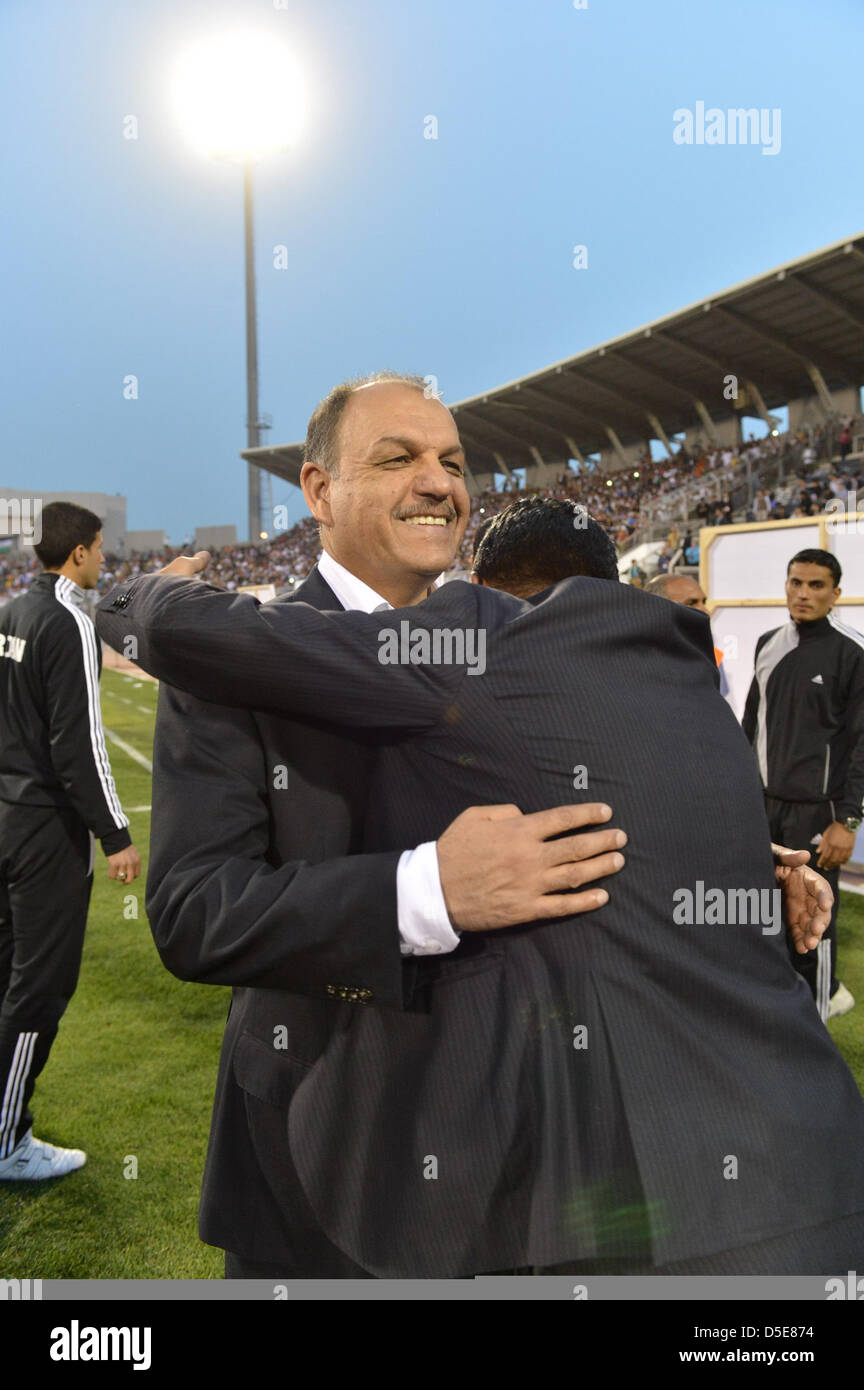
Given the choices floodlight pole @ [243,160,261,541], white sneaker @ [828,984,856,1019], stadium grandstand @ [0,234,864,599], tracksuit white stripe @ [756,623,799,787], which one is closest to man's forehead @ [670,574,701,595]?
tracksuit white stripe @ [756,623,799,787]

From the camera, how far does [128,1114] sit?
12.8 feet

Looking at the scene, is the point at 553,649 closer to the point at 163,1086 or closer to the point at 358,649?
the point at 358,649

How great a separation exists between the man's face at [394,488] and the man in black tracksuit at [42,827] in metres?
1.97

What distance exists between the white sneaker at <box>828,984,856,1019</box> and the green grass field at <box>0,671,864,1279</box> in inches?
1.9

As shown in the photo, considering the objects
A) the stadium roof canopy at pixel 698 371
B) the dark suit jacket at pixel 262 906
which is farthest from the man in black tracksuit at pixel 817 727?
the stadium roof canopy at pixel 698 371

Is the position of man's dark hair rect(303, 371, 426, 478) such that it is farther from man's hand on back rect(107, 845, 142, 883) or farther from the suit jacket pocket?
man's hand on back rect(107, 845, 142, 883)

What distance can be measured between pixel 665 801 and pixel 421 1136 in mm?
535

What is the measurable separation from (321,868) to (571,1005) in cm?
37

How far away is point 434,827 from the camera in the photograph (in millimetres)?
1343

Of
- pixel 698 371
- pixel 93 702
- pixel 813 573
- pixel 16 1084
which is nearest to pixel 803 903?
pixel 93 702

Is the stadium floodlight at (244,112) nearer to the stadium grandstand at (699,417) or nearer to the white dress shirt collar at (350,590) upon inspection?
the stadium grandstand at (699,417)

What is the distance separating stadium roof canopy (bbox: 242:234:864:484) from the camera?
2384cm

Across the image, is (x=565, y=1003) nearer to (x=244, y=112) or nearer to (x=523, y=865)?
(x=523, y=865)

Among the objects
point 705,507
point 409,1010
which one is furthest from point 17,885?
point 705,507
